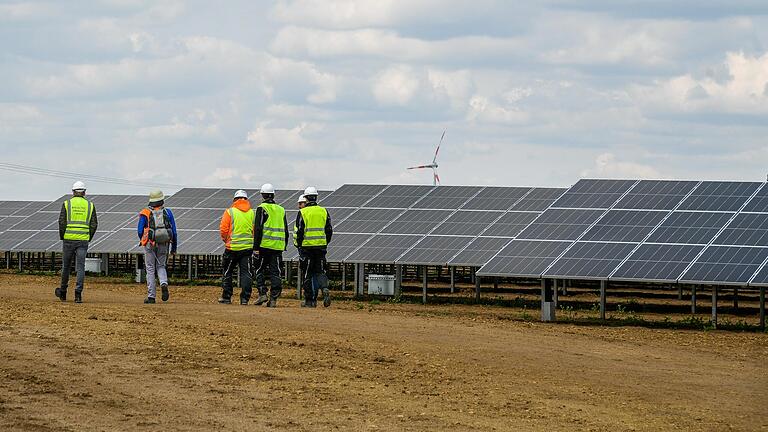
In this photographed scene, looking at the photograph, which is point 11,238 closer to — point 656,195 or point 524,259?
point 656,195

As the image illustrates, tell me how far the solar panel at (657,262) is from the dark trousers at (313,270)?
5.68 meters

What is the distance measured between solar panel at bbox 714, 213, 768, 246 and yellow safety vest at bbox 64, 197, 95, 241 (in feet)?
41.3

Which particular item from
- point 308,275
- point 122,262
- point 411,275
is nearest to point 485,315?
point 308,275

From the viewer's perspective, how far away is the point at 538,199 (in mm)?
42625

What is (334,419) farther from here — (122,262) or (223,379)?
(122,262)

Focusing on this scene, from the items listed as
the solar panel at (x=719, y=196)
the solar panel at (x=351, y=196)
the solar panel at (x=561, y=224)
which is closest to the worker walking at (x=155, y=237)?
the solar panel at (x=561, y=224)

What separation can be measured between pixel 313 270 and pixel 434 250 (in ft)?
32.1

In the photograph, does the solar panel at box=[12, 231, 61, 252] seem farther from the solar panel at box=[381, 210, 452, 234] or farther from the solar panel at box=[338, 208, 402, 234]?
the solar panel at box=[381, 210, 452, 234]

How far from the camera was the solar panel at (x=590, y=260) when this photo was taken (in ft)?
84.6

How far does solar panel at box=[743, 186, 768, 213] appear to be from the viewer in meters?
28.6

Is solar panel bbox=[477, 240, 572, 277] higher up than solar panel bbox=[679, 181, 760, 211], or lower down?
lower down

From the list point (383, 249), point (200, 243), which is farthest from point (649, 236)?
point (200, 243)

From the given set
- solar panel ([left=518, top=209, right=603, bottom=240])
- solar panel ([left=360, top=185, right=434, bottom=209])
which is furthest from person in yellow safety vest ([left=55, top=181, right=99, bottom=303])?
solar panel ([left=360, top=185, right=434, bottom=209])

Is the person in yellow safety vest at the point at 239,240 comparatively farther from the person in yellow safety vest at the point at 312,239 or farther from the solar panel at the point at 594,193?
the solar panel at the point at 594,193
